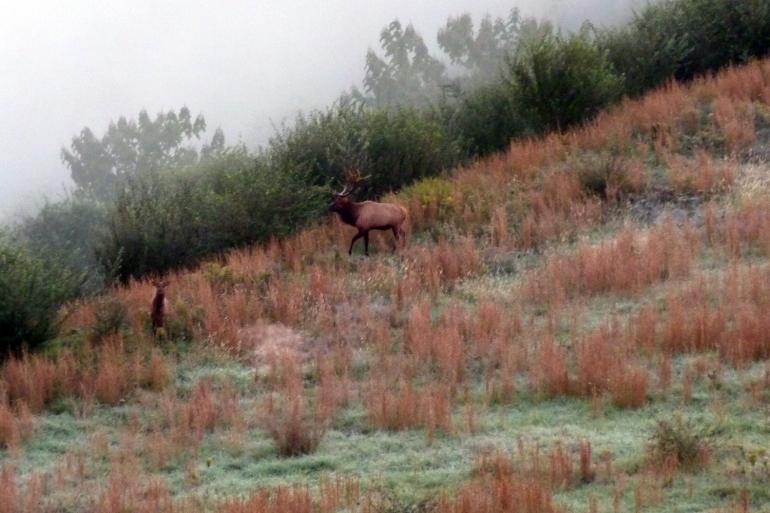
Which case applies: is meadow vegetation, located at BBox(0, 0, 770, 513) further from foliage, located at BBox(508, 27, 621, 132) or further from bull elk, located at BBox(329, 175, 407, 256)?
bull elk, located at BBox(329, 175, 407, 256)

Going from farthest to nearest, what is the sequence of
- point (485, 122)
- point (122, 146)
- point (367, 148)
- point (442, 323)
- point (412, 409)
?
1. point (122, 146)
2. point (485, 122)
3. point (367, 148)
4. point (442, 323)
5. point (412, 409)

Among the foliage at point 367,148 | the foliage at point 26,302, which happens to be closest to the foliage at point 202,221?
the foliage at point 367,148

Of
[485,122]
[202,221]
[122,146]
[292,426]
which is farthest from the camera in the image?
[122,146]

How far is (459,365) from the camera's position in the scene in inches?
415

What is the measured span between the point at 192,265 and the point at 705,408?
34.0ft

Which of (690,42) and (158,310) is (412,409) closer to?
(158,310)

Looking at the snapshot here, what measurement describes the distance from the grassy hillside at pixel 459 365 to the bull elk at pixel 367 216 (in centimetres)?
37

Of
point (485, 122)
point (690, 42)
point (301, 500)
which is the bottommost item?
point (301, 500)

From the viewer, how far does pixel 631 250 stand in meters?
13.3

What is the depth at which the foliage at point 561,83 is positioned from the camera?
20.6 m

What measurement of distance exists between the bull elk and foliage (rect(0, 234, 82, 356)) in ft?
12.4

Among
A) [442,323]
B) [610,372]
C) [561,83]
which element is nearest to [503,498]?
[610,372]

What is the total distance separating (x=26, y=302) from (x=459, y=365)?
15.9 ft

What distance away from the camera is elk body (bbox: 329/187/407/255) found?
15023mm
